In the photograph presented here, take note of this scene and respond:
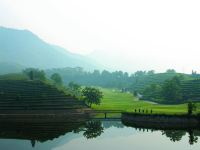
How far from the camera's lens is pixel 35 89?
129 metres

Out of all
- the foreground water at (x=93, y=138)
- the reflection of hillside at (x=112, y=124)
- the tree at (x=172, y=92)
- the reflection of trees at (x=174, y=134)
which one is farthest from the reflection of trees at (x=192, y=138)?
the tree at (x=172, y=92)

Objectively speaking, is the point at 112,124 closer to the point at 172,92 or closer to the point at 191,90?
the point at 172,92

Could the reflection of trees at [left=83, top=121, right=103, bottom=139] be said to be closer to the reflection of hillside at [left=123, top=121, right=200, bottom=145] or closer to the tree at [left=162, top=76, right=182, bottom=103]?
the reflection of hillside at [left=123, top=121, right=200, bottom=145]

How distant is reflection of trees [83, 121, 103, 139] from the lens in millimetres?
83219

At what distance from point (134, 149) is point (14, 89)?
74.5 metres

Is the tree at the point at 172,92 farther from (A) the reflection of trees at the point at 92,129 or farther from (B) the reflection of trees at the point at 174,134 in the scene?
(B) the reflection of trees at the point at 174,134

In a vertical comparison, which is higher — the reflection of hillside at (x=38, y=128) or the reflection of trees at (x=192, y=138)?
the reflection of trees at (x=192, y=138)

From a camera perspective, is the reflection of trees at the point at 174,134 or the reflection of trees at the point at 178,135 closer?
the reflection of trees at the point at 178,135

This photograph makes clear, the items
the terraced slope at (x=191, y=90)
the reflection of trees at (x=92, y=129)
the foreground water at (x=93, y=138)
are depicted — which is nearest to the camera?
the foreground water at (x=93, y=138)

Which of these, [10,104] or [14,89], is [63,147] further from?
[14,89]

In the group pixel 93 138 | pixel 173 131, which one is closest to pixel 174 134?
pixel 173 131

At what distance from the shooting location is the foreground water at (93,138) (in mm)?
69931

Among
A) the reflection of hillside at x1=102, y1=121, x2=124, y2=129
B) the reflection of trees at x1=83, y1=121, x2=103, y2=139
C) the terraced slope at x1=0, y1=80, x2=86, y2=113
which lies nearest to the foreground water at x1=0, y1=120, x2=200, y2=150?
the reflection of trees at x1=83, y1=121, x2=103, y2=139

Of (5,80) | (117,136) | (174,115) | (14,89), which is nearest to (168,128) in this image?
(174,115)
